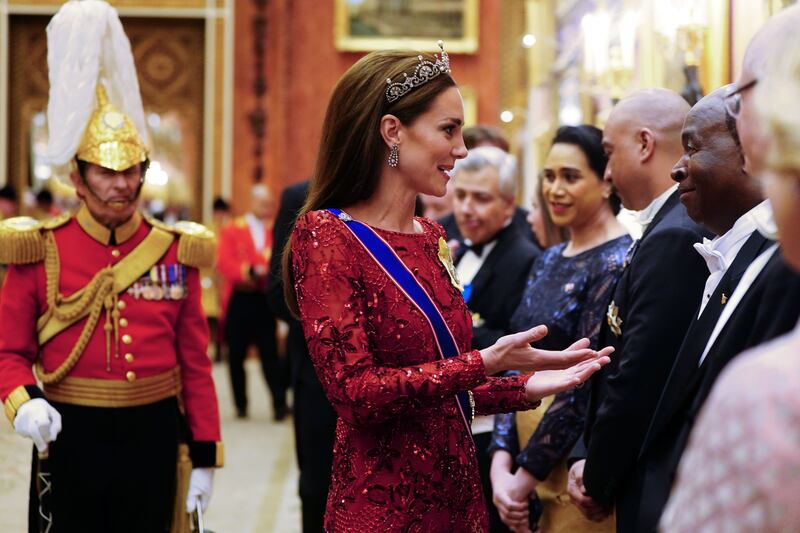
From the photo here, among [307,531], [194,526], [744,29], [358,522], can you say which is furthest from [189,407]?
[744,29]

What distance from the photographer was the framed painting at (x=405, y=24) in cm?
1303

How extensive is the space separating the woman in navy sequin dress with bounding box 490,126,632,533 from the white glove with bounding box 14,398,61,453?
135 centimetres

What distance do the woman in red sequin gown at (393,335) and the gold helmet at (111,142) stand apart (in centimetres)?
115

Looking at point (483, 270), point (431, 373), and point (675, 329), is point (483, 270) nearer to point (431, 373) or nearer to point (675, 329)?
point (675, 329)

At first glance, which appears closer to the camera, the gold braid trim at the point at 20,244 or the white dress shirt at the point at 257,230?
the gold braid trim at the point at 20,244

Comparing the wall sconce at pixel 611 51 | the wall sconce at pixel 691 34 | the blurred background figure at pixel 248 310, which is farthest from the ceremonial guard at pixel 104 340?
the blurred background figure at pixel 248 310

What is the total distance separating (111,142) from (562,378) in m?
1.77

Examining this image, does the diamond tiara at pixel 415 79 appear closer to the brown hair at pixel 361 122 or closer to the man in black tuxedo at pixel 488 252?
the brown hair at pixel 361 122

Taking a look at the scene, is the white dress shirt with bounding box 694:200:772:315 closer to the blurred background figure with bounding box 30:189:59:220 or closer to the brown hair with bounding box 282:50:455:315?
the brown hair with bounding box 282:50:455:315

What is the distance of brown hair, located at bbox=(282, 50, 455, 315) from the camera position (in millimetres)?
2346

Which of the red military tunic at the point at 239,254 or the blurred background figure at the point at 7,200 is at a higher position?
the blurred background figure at the point at 7,200

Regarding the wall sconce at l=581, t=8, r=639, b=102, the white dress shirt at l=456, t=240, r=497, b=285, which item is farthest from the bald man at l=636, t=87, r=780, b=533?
the wall sconce at l=581, t=8, r=639, b=102

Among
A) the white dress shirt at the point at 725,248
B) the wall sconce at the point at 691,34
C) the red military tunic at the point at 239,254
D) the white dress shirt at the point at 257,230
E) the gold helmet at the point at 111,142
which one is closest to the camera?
the white dress shirt at the point at 725,248

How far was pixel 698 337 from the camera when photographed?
234 cm
